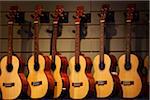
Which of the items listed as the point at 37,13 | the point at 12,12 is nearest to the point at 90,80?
the point at 37,13

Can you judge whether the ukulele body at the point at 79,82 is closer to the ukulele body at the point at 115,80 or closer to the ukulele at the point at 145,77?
the ukulele body at the point at 115,80

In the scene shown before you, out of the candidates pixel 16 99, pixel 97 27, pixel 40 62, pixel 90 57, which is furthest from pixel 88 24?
pixel 16 99

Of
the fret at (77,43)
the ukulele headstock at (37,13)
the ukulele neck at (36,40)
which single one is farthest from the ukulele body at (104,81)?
the ukulele headstock at (37,13)

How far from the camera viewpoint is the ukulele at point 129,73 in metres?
3.82

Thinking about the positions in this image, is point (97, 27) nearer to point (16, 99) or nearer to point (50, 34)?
point (50, 34)

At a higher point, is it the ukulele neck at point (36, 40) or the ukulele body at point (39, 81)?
the ukulele neck at point (36, 40)

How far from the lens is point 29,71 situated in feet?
13.0

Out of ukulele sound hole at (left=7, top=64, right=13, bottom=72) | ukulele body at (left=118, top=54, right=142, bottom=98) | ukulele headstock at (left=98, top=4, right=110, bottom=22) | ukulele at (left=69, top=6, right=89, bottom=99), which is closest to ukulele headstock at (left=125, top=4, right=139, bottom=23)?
ukulele headstock at (left=98, top=4, right=110, bottom=22)

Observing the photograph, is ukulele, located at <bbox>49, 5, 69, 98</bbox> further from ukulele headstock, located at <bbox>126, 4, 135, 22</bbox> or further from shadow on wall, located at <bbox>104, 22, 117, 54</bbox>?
ukulele headstock, located at <bbox>126, 4, 135, 22</bbox>

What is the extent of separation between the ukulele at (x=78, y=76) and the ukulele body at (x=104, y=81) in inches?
5.2

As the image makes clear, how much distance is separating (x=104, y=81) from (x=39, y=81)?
27.6 inches

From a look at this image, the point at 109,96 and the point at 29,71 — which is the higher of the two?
the point at 29,71

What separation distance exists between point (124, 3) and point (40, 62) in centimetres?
127

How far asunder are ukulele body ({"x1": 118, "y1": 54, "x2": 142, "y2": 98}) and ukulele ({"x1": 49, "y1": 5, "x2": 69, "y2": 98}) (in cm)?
61
